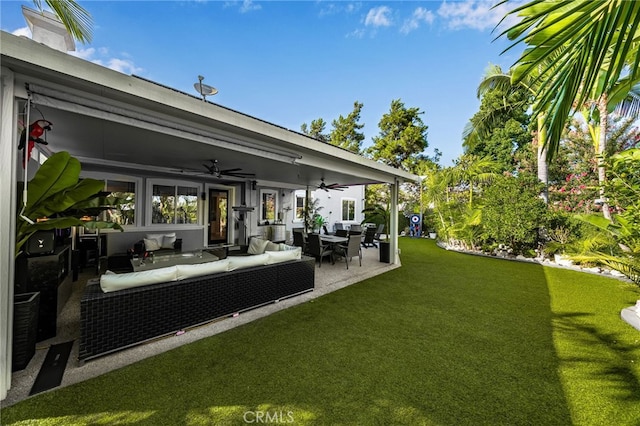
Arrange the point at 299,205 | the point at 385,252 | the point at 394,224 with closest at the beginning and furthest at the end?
the point at 385,252 < the point at 394,224 < the point at 299,205

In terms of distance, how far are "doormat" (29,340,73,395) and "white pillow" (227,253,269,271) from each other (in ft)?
6.77

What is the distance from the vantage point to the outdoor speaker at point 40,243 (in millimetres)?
3266

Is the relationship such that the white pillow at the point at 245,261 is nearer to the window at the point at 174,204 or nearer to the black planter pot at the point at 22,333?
the black planter pot at the point at 22,333

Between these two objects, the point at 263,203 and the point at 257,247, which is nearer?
the point at 257,247

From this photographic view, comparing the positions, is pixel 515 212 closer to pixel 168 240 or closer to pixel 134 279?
pixel 134 279

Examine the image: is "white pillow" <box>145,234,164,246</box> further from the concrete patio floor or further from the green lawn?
the green lawn

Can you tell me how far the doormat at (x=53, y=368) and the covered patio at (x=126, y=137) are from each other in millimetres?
257

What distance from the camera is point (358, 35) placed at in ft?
32.7

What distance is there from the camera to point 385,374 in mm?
2783

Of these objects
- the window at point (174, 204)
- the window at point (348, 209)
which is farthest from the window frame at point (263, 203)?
the window at point (348, 209)

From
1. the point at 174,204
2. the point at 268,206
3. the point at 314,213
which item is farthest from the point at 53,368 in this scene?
the point at 314,213

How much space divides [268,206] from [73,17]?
364 inches

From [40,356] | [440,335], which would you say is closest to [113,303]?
[40,356]

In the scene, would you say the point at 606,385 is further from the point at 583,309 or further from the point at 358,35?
the point at 358,35
